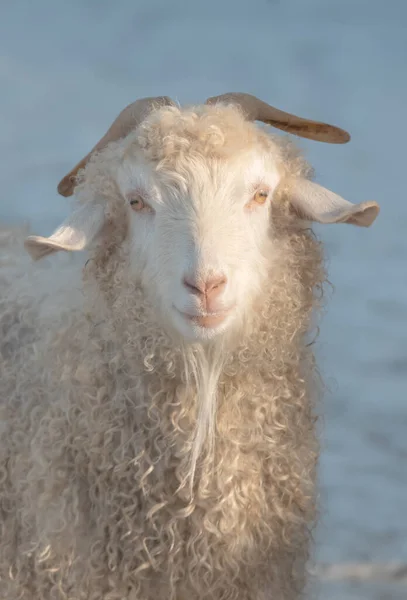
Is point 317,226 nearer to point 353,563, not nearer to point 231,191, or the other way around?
point 353,563

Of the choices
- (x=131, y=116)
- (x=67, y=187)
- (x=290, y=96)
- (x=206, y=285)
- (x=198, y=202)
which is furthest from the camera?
(x=290, y=96)

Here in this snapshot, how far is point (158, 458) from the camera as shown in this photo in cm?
328

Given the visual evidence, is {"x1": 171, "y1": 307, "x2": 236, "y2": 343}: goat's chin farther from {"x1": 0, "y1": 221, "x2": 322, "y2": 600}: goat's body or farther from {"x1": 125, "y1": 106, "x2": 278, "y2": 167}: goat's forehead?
{"x1": 125, "y1": 106, "x2": 278, "y2": 167}: goat's forehead

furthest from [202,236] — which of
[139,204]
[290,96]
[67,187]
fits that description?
[290,96]

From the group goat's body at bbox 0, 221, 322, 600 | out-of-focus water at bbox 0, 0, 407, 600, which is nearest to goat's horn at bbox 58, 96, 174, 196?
goat's body at bbox 0, 221, 322, 600

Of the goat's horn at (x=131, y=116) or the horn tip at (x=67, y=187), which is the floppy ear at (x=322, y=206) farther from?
the horn tip at (x=67, y=187)

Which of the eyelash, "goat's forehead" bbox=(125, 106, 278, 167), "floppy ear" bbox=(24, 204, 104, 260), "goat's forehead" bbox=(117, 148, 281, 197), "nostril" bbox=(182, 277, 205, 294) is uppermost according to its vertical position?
"goat's forehead" bbox=(125, 106, 278, 167)

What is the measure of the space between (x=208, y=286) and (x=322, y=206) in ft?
2.06

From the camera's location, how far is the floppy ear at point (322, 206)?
331cm

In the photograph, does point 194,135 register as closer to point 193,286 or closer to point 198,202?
point 198,202

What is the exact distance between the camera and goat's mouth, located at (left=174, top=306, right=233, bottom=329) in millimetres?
3011

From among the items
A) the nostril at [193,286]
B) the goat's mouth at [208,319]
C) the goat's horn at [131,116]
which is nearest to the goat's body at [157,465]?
the goat's mouth at [208,319]

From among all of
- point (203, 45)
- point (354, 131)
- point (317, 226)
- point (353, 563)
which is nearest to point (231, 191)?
point (353, 563)

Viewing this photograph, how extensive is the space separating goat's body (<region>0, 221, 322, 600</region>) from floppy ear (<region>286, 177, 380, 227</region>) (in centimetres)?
10
